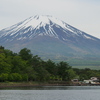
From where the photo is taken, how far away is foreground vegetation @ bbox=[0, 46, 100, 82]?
94062mm

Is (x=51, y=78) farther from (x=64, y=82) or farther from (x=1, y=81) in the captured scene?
(x=1, y=81)

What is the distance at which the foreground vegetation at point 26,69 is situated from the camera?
94062mm

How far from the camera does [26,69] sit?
103688 mm
